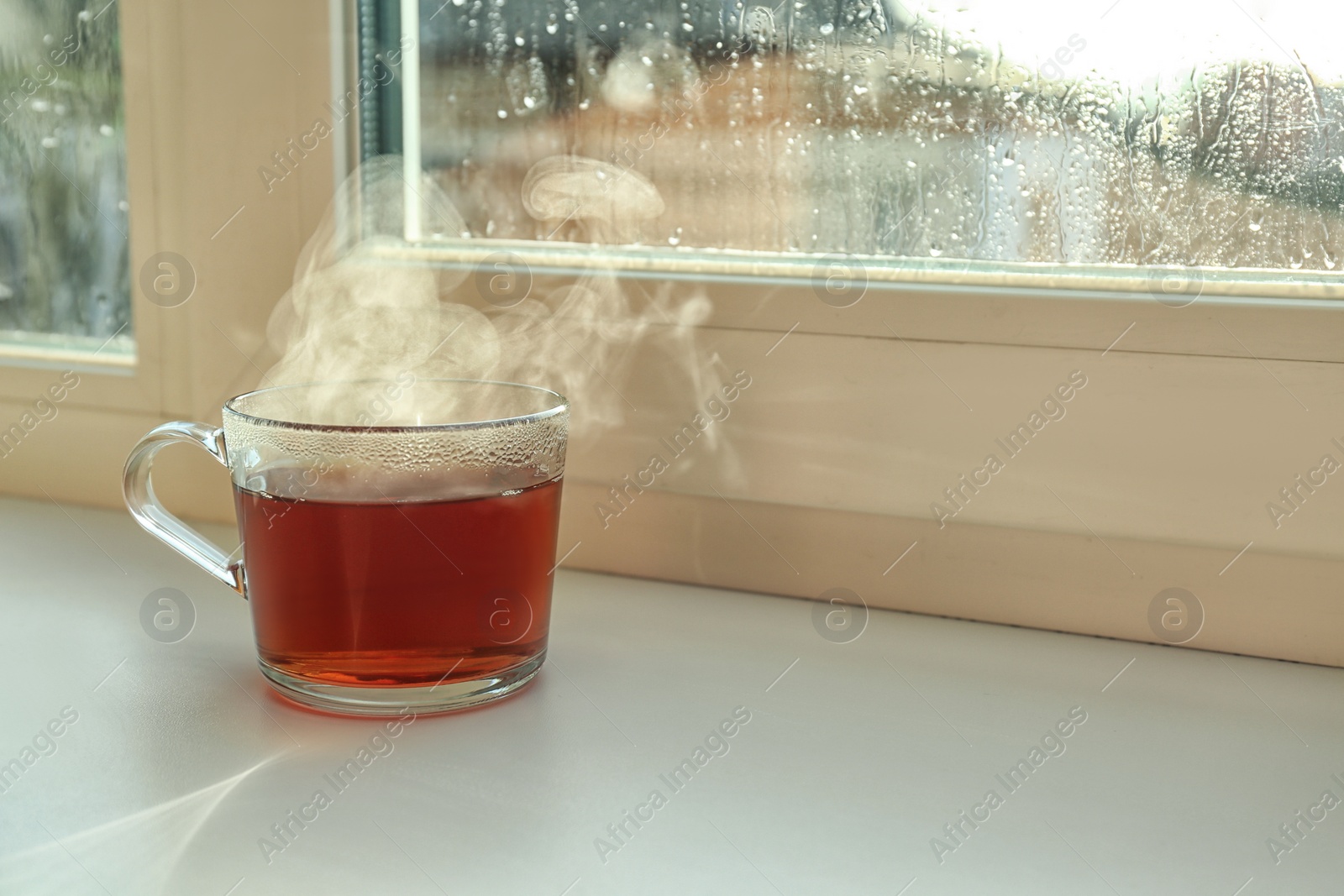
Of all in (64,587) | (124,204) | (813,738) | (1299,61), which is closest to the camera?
(813,738)

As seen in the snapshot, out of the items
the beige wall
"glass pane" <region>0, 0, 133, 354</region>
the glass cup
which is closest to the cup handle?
the glass cup

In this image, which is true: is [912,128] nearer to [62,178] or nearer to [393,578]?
[393,578]

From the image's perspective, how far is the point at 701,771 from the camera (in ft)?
1.63

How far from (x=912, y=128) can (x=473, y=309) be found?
30 centimetres

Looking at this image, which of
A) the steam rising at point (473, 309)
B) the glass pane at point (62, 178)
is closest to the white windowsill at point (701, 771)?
the steam rising at point (473, 309)

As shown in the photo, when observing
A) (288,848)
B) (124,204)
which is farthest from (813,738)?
(124,204)

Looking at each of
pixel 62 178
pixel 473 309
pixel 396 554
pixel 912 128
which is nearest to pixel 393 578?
pixel 396 554

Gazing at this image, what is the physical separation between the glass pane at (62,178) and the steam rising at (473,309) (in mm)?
183

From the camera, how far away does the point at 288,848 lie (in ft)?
1.41

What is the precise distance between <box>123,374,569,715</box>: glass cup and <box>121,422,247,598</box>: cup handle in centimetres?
2

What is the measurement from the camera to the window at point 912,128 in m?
0.65

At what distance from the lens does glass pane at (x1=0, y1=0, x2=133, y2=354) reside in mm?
896

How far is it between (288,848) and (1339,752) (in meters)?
0.45

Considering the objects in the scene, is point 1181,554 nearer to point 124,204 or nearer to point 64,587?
point 64,587
